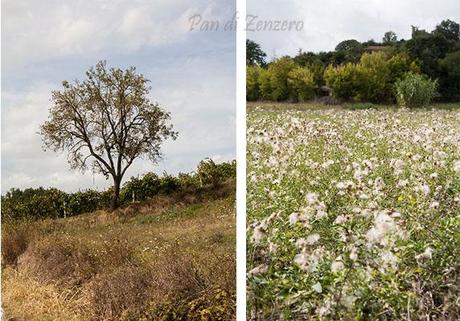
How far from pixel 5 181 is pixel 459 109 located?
2.60 meters

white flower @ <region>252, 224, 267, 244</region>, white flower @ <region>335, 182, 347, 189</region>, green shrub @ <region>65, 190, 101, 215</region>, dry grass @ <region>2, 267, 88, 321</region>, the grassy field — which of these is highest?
white flower @ <region>335, 182, 347, 189</region>

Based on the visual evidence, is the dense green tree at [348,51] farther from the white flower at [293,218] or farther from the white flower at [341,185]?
the white flower at [293,218]

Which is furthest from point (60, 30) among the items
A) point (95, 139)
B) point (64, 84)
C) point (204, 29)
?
point (204, 29)

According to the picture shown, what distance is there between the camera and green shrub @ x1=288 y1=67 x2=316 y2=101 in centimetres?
324

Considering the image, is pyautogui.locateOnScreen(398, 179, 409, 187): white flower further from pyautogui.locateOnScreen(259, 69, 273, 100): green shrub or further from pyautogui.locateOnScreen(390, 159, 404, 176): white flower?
pyautogui.locateOnScreen(259, 69, 273, 100): green shrub

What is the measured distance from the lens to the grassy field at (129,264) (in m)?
3.29

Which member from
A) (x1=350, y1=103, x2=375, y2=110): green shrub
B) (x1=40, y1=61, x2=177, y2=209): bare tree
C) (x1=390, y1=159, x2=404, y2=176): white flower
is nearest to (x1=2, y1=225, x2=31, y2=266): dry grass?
(x1=40, y1=61, x2=177, y2=209): bare tree

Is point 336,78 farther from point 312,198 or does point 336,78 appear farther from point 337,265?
point 337,265

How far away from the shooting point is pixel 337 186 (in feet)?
10.2

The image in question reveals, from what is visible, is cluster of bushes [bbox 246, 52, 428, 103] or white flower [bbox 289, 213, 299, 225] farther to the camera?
cluster of bushes [bbox 246, 52, 428, 103]

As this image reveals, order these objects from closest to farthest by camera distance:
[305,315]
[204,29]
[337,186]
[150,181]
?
[305,315]
[337,186]
[204,29]
[150,181]

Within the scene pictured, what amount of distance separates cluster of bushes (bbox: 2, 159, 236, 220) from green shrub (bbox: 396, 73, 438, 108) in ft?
2.85

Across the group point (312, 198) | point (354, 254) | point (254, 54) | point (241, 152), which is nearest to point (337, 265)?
point (354, 254)

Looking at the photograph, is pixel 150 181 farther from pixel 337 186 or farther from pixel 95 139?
pixel 337 186
